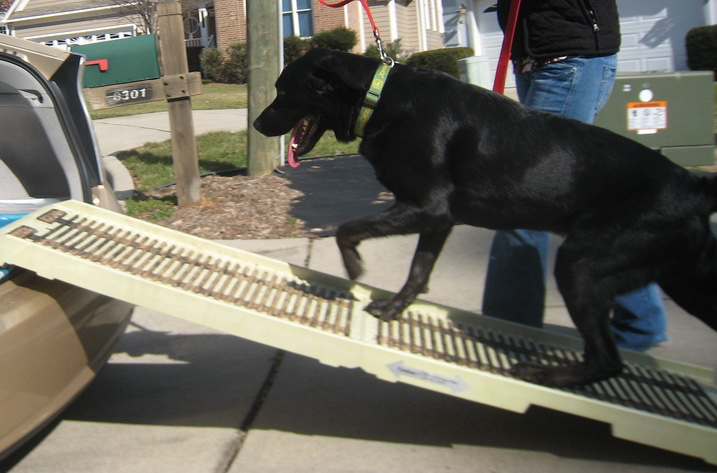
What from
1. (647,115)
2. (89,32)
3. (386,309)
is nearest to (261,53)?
(647,115)

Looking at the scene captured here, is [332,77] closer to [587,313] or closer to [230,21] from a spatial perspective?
[587,313]

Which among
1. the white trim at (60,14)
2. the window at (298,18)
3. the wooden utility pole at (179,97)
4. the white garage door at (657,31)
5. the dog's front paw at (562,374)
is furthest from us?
the white trim at (60,14)

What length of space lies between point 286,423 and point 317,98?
1.49 m

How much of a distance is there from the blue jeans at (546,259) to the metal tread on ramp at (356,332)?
237 millimetres

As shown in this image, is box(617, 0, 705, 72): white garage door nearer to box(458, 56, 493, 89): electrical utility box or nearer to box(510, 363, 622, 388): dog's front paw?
box(458, 56, 493, 89): electrical utility box

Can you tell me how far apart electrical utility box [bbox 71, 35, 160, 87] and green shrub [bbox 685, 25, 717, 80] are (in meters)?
13.9

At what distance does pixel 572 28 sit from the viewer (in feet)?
11.1

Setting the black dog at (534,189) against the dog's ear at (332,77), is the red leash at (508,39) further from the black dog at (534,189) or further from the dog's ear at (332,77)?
the dog's ear at (332,77)

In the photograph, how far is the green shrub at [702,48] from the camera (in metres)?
16.5

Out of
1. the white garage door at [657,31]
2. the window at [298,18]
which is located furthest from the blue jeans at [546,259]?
the window at [298,18]

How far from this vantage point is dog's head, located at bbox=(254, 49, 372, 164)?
332 centimetres

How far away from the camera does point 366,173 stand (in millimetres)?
8523

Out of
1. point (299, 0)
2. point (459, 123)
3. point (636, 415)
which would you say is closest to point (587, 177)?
point (459, 123)

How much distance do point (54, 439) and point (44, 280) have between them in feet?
2.59
